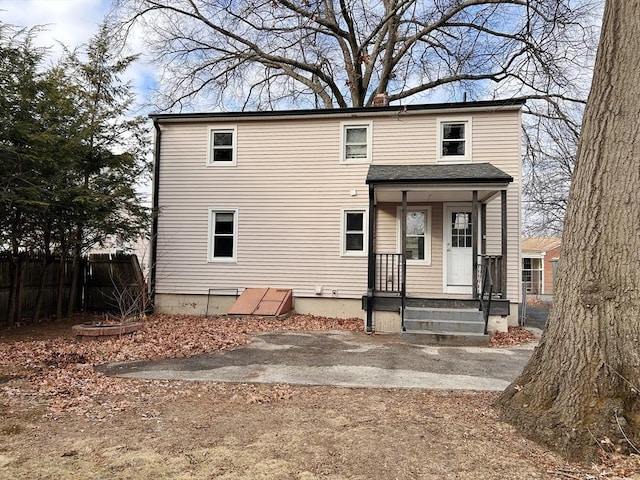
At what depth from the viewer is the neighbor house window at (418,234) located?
1080 centimetres

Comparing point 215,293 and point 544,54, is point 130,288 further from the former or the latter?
point 544,54

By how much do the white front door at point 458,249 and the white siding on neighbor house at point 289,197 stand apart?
21 cm

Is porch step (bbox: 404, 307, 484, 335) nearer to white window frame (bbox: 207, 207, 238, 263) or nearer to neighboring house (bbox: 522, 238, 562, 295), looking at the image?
white window frame (bbox: 207, 207, 238, 263)

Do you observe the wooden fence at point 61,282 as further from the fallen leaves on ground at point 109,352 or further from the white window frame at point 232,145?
the white window frame at point 232,145

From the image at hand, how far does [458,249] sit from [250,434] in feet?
27.1

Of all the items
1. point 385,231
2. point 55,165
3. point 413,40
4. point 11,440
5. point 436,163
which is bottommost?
point 11,440

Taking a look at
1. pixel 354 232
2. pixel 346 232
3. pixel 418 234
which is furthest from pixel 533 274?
pixel 346 232

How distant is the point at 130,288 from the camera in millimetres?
11734

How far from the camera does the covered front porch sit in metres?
8.85

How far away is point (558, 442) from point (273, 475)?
2.16 meters

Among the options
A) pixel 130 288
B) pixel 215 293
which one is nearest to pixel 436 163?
pixel 215 293

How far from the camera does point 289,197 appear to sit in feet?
37.5

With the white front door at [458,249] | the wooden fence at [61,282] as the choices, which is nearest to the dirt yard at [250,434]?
the wooden fence at [61,282]

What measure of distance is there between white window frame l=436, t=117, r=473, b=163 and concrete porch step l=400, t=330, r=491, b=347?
4768 millimetres
